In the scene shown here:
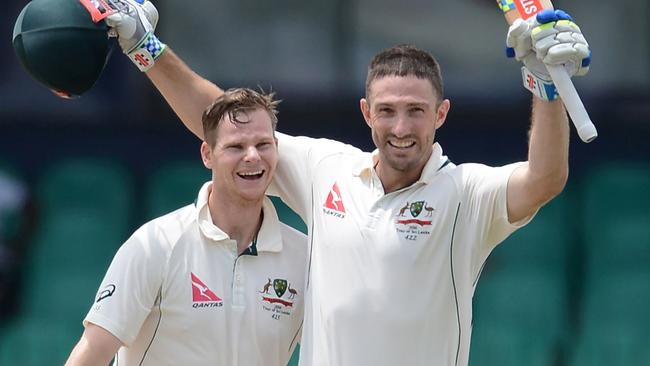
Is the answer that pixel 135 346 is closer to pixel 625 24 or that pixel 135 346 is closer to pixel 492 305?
pixel 492 305

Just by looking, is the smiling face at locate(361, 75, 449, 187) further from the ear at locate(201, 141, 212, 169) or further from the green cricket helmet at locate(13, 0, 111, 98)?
the green cricket helmet at locate(13, 0, 111, 98)

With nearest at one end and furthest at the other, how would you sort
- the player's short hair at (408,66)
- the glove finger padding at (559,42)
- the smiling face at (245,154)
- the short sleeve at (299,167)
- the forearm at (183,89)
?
the glove finger padding at (559,42) < the player's short hair at (408,66) < the smiling face at (245,154) < the short sleeve at (299,167) < the forearm at (183,89)

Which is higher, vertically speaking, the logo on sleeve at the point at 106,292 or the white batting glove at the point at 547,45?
the white batting glove at the point at 547,45

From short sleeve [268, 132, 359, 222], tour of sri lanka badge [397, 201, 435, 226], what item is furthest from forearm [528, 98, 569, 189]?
short sleeve [268, 132, 359, 222]

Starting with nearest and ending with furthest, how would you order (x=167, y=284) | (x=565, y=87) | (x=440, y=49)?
(x=565, y=87), (x=167, y=284), (x=440, y=49)

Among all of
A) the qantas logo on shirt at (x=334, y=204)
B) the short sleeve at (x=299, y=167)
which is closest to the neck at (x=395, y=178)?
the qantas logo on shirt at (x=334, y=204)

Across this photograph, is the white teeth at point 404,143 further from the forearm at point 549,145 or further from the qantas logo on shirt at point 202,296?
the qantas logo on shirt at point 202,296

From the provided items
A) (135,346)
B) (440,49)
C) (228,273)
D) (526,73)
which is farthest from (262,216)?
(440,49)

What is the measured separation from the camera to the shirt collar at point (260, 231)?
4.10 meters

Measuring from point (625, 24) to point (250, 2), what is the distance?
164 cm

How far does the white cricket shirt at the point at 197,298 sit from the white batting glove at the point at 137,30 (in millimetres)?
464

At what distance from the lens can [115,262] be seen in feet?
13.3

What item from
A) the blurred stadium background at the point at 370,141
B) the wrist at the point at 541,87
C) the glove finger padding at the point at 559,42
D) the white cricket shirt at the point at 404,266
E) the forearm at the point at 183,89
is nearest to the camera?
the glove finger padding at the point at 559,42

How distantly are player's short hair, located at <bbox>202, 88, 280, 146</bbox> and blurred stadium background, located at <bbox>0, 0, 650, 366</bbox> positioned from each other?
7.34 feet
